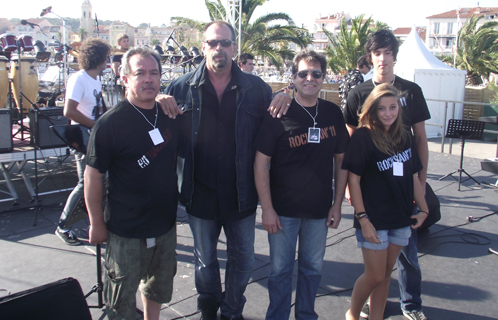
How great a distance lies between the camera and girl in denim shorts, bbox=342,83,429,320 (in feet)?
7.61

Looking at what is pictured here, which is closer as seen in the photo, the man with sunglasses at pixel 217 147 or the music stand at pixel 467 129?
the man with sunglasses at pixel 217 147

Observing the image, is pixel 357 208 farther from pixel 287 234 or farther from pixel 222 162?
pixel 222 162

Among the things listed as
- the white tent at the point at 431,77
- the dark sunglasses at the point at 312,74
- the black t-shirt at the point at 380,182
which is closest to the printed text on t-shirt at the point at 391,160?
the black t-shirt at the point at 380,182

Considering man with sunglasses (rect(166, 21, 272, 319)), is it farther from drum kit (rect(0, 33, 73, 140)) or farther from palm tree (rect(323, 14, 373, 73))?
palm tree (rect(323, 14, 373, 73))

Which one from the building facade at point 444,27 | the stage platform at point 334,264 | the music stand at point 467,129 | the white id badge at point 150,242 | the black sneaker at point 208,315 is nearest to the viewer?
the white id badge at point 150,242

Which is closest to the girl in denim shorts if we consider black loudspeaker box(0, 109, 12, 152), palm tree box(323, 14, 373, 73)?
black loudspeaker box(0, 109, 12, 152)

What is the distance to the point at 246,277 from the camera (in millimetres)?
→ 2566

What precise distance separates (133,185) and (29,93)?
750 centimetres

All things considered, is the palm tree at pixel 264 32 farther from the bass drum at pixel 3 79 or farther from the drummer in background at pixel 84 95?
the drummer in background at pixel 84 95

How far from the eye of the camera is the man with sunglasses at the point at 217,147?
242 centimetres

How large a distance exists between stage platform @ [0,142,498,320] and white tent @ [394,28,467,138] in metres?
8.52

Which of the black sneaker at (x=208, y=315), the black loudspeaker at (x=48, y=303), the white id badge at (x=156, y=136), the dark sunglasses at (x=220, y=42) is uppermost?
the dark sunglasses at (x=220, y=42)

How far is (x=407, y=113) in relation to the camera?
2.67 metres

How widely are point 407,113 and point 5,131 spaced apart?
4.96m
